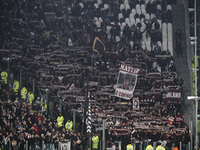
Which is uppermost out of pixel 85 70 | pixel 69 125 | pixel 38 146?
pixel 85 70

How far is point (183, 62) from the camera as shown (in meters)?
41.3

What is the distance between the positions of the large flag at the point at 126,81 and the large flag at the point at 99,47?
252 centimetres

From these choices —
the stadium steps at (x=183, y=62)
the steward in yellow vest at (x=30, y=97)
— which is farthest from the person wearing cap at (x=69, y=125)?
the stadium steps at (x=183, y=62)

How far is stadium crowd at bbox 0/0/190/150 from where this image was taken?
3381cm

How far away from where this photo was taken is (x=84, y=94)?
124 ft

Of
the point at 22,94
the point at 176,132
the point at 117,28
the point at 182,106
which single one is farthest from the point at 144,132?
the point at 117,28

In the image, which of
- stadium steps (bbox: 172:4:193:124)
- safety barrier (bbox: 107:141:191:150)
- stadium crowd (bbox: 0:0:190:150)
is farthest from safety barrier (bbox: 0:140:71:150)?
stadium steps (bbox: 172:4:193:124)

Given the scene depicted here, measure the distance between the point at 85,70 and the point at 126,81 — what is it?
2.52m

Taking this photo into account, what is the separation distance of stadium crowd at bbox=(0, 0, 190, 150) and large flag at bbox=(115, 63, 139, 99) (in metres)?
0.32

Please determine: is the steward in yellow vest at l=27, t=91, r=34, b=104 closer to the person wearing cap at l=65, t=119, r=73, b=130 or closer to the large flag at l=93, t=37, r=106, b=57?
the person wearing cap at l=65, t=119, r=73, b=130

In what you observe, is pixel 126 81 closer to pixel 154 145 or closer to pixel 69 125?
pixel 69 125

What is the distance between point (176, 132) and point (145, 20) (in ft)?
32.6

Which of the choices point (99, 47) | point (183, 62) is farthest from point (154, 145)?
point (99, 47)

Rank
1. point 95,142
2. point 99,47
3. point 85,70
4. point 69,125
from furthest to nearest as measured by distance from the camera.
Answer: point 99,47 < point 85,70 < point 69,125 < point 95,142
